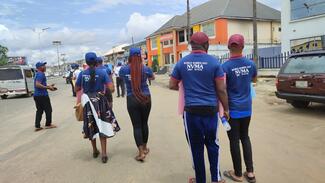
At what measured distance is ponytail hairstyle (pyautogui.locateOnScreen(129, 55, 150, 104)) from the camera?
5.82 m

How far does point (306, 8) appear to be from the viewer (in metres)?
22.9

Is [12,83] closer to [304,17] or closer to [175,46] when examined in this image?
[304,17]

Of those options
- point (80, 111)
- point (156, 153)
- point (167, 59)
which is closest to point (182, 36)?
point (167, 59)

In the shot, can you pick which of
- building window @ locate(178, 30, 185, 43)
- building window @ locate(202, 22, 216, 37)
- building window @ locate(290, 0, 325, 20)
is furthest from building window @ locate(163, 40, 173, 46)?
building window @ locate(290, 0, 325, 20)

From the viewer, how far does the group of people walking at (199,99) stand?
13.6 ft

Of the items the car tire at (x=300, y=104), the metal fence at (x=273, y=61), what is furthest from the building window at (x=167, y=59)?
the car tire at (x=300, y=104)

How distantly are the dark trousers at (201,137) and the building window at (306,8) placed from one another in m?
20.4

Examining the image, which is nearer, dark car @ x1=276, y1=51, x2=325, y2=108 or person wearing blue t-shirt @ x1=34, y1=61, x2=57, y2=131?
dark car @ x1=276, y1=51, x2=325, y2=108

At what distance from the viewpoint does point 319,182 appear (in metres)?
4.66

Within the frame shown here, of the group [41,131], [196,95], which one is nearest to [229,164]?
[196,95]

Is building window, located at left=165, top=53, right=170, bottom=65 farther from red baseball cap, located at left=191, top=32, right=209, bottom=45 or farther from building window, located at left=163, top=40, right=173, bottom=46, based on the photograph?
red baseball cap, located at left=191, top=32, right=209, bottom=45

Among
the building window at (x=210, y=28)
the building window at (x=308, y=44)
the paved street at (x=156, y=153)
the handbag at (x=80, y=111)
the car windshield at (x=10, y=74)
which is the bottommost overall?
the paved street at (x=156, y=153)

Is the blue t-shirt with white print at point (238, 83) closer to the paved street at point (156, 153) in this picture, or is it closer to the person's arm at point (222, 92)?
the person's arm at point (222, 92)

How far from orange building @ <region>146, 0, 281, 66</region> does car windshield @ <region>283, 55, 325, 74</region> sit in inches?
946
